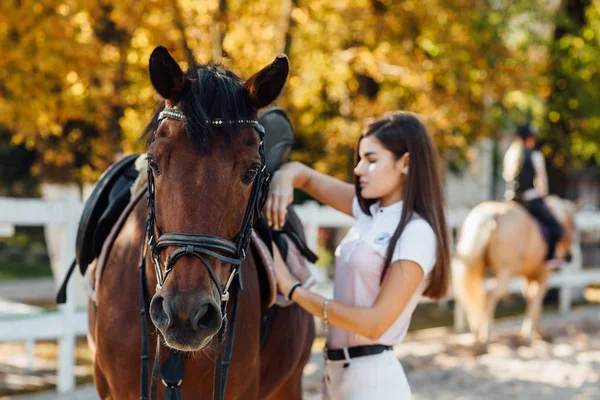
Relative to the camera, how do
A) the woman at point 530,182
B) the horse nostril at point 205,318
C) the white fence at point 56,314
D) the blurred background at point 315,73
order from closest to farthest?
1. the horse nostril at point 205,318
2. the white fence at point 56,314
3. the blurred background at point 315,73
4. the woman at point 530,182

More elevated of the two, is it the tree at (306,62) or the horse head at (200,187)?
the tree at (306,62)

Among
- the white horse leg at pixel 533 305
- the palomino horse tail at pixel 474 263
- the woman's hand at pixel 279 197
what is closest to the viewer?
the woman's hand at pixel 279 197

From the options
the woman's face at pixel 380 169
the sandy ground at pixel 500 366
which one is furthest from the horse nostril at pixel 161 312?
the sandy ground at pixel 500 366

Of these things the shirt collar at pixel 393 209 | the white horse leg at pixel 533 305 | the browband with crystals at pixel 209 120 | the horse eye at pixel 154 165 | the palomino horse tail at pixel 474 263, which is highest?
the browband with crystals at pixel 209 120

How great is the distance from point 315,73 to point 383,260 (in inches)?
298

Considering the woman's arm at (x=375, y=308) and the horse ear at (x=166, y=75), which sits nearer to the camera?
the horse ear at (x=166, y=75)

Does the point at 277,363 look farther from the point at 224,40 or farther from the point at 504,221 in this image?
the point at 504,221

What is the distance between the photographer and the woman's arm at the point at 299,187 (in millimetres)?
2908

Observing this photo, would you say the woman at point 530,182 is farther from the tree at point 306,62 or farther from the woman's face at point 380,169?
the woman's face at point 380,169

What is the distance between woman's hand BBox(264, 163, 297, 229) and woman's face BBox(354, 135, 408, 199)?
13.2 inches

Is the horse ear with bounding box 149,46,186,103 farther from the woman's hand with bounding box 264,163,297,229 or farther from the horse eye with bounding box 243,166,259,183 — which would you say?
the woman's hand with bounding box 264,163,297,229

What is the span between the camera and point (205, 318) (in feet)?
6.41

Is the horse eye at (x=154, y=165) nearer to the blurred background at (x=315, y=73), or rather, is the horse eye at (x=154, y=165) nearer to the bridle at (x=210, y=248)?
the bridle at (x=210, y=248)

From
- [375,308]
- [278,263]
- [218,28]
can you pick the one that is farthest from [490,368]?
[278,263]
